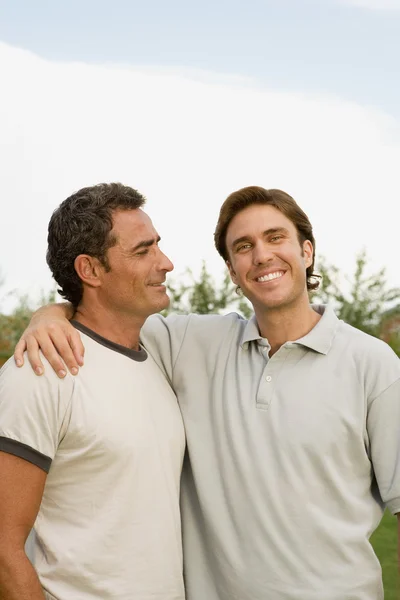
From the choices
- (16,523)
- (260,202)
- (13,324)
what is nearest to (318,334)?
(260,202)

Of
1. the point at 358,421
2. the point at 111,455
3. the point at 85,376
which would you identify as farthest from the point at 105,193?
the point at 358,421

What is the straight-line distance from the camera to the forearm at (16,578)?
2.24 meters

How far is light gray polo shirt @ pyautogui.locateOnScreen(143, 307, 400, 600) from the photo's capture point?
7.98ft

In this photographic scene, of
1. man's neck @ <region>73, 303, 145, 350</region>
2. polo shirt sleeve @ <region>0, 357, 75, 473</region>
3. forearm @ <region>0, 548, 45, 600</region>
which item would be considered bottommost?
forearm @ <region>0, 548, 45, 600</region>

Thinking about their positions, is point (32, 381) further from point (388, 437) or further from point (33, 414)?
point (388, 437)

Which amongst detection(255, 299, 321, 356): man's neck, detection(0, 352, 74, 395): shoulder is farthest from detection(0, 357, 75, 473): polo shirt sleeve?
detection(255, 299, 321, 356): man's neck

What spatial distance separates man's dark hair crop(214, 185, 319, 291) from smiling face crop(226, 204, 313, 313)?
0.06 ft

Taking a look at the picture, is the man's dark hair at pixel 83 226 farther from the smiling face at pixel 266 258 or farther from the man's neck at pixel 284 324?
the man's neck at pixel 284 324

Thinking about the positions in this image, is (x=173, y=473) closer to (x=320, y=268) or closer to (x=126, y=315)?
(x=126, y=315)

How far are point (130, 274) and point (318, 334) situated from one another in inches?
24.2

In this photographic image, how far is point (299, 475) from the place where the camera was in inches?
96.3

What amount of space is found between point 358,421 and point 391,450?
0.12m

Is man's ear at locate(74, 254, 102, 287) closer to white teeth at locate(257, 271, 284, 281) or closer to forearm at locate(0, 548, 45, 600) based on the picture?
white teeth at locate(257, 271, 284, 281)

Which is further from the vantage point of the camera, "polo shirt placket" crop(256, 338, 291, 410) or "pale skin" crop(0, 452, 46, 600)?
"polo shirt placket" crop(256, 338, 291, 410)
